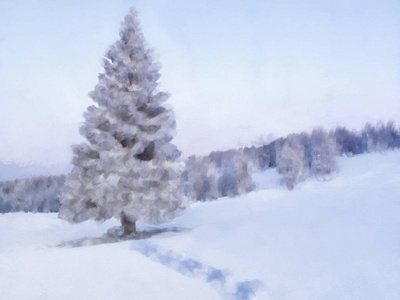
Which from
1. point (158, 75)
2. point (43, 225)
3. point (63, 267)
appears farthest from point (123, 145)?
point (43, 225)

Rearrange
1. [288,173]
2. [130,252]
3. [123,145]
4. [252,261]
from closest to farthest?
[252,261]
[130,252]
[123,145]
[288,173]

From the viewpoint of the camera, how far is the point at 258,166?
79.1m

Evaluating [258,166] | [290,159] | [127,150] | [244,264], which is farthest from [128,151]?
[258,166]

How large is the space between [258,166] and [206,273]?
69260mm

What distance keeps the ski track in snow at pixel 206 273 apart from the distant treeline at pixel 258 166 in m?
36.8

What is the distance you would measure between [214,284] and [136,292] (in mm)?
1796

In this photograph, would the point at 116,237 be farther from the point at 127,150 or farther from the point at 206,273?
the point at 206,273

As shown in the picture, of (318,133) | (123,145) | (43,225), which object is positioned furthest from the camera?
(318,133)

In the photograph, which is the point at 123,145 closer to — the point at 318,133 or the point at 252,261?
the point at 252,261

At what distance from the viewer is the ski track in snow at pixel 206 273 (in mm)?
9148

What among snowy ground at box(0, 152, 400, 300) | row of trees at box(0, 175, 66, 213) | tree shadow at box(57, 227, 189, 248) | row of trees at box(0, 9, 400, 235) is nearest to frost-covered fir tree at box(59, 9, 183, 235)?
row of trees at box(0, 9, 400, 235)

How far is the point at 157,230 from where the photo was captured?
20.5 meters

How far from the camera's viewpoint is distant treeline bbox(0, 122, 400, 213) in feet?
180

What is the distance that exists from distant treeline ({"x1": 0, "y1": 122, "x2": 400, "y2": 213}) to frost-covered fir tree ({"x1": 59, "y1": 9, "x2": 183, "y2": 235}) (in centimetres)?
3156
